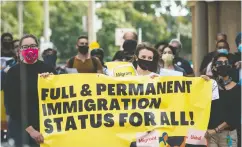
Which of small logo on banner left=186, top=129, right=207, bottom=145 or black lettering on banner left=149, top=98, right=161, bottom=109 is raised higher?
black lettering on banner left=149, top=98, right=161, bottom=109

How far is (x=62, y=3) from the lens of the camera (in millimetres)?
64250

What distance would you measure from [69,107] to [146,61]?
102cm

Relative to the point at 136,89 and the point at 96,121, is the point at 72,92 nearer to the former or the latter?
the point at 96,121

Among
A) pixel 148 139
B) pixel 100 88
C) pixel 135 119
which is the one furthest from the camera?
pixel 100 88

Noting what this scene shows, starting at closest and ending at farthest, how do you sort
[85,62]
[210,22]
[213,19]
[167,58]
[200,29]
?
[167,58], [85,62], [213,19], [210,22], [200,29]

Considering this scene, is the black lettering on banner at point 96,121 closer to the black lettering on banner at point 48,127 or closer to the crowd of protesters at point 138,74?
the black lettering on banner at point 48,127

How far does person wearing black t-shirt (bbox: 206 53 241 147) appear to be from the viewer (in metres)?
9.38

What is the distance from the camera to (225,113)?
9.45 metres

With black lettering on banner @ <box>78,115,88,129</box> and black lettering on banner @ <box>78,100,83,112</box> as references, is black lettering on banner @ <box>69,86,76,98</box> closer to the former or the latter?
black lettering on banner @ <box>78,100,83,112</box>

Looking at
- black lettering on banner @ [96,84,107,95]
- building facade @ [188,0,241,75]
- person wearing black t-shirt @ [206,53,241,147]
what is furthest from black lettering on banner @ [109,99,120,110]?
building facade @ [188,0,241,75]

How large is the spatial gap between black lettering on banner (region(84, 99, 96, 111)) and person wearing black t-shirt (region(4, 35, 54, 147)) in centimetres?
55

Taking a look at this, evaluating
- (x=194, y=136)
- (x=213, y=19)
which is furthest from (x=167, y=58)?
(x=213, y=19)

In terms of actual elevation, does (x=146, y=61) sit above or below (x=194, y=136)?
above

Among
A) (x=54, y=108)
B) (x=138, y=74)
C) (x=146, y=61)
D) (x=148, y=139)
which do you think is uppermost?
(x=146, y=61)
